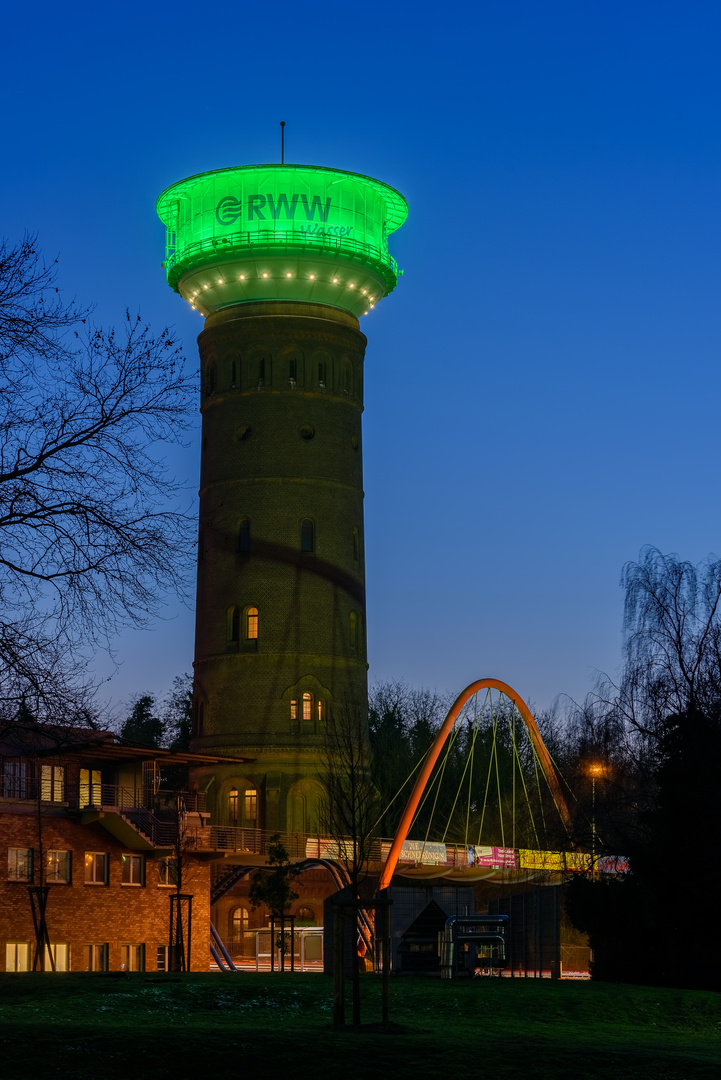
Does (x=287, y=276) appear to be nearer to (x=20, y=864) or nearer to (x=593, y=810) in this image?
(x=20, y=864)

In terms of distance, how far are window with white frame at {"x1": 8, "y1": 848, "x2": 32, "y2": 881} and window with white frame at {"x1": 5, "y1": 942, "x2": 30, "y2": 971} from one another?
1.88 m

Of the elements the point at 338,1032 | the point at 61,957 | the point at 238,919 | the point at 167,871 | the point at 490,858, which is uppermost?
the point at 490,858

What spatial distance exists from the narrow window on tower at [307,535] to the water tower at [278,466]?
0.29 ft

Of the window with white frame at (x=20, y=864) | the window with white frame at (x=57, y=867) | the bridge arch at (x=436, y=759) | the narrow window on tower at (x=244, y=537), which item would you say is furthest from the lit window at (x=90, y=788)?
the narrow window on tower at (x=244, y=537)

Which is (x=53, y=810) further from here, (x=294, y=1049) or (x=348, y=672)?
(x=294, y=1049)

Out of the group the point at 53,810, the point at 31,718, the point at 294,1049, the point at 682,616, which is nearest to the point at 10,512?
the point at 31,718

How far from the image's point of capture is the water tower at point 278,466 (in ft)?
201

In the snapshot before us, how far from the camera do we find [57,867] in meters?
47.7

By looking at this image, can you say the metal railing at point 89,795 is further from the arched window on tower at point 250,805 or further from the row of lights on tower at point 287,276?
the row of lights on tower at point 287,276

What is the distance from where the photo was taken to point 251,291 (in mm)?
63844

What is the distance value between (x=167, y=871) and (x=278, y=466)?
1796 cm

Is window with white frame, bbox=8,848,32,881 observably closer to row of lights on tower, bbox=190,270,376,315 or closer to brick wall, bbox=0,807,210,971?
brick wall, bbox=0,807,210,971

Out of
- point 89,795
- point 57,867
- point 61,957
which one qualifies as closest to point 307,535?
point 89,795

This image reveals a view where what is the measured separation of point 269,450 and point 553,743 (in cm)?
2717
